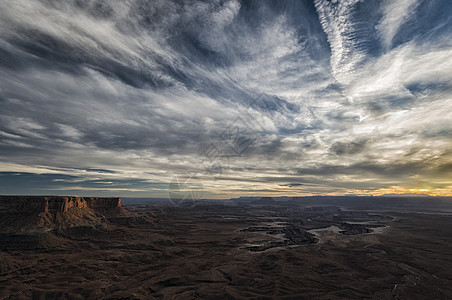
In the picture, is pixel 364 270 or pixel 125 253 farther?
pixel 125 253

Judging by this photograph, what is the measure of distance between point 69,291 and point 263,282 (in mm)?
38305

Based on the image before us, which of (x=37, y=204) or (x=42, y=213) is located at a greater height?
(x=37, y=204)

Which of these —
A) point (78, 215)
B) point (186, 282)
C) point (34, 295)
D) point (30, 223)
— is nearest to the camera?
point (34, 295)

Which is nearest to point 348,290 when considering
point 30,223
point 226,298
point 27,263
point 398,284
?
point 398,284

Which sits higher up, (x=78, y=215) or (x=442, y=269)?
(x=78, y=215)

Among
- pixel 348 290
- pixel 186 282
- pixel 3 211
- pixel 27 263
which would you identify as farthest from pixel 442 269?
pixel 3 211

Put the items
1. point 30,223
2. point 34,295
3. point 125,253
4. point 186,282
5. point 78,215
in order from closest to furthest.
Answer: point 34,295 < point 186,282 < point 125,253 < point 30,223 < point 78,215

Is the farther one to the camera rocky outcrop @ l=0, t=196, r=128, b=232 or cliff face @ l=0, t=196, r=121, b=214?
cliff face @ l=0, t=196, r=121, b=214

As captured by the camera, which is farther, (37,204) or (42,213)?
(37,204)

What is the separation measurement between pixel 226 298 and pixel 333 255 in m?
47.4

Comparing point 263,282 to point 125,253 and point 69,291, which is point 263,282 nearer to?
point 69,291

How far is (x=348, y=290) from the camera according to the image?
144ft

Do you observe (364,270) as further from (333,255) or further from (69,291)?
(69,291)

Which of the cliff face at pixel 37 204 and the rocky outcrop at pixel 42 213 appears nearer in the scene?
the rocky outcrop at pixel 42 213
